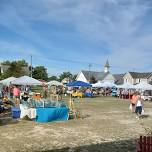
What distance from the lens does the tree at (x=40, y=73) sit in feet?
339

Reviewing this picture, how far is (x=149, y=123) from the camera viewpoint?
65.2 feet

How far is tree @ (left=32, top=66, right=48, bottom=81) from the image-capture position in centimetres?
10331

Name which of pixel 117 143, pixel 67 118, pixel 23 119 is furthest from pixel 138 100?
pixel 117 143

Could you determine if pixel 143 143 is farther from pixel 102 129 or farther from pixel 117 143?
pixel 102 129

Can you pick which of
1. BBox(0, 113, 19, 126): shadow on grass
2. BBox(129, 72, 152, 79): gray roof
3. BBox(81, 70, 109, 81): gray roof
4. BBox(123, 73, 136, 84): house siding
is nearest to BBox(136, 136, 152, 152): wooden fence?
BBox(0, 113, 19, 126): shadow on grass

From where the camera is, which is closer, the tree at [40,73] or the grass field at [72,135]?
the grass field at [72,135]

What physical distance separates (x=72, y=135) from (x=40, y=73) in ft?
300

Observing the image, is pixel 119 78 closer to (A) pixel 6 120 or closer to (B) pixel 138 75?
(B) pixel 138 75

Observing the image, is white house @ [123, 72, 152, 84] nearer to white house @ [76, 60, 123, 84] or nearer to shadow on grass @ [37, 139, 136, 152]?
white house @ [76, 60, 123, 84]

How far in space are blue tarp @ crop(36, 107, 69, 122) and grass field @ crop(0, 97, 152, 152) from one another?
0.74 m

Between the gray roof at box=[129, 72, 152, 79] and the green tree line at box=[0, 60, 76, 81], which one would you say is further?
the gray roof at box=[129, 72, 152, 79]

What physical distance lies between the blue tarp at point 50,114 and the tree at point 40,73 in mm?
81783

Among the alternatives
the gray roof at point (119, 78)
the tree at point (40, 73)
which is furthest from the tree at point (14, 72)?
the gray roof at point (119, 78)

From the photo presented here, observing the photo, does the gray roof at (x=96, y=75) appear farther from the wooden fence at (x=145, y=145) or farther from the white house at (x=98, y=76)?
the wooden fence at (x=145, y=145)
